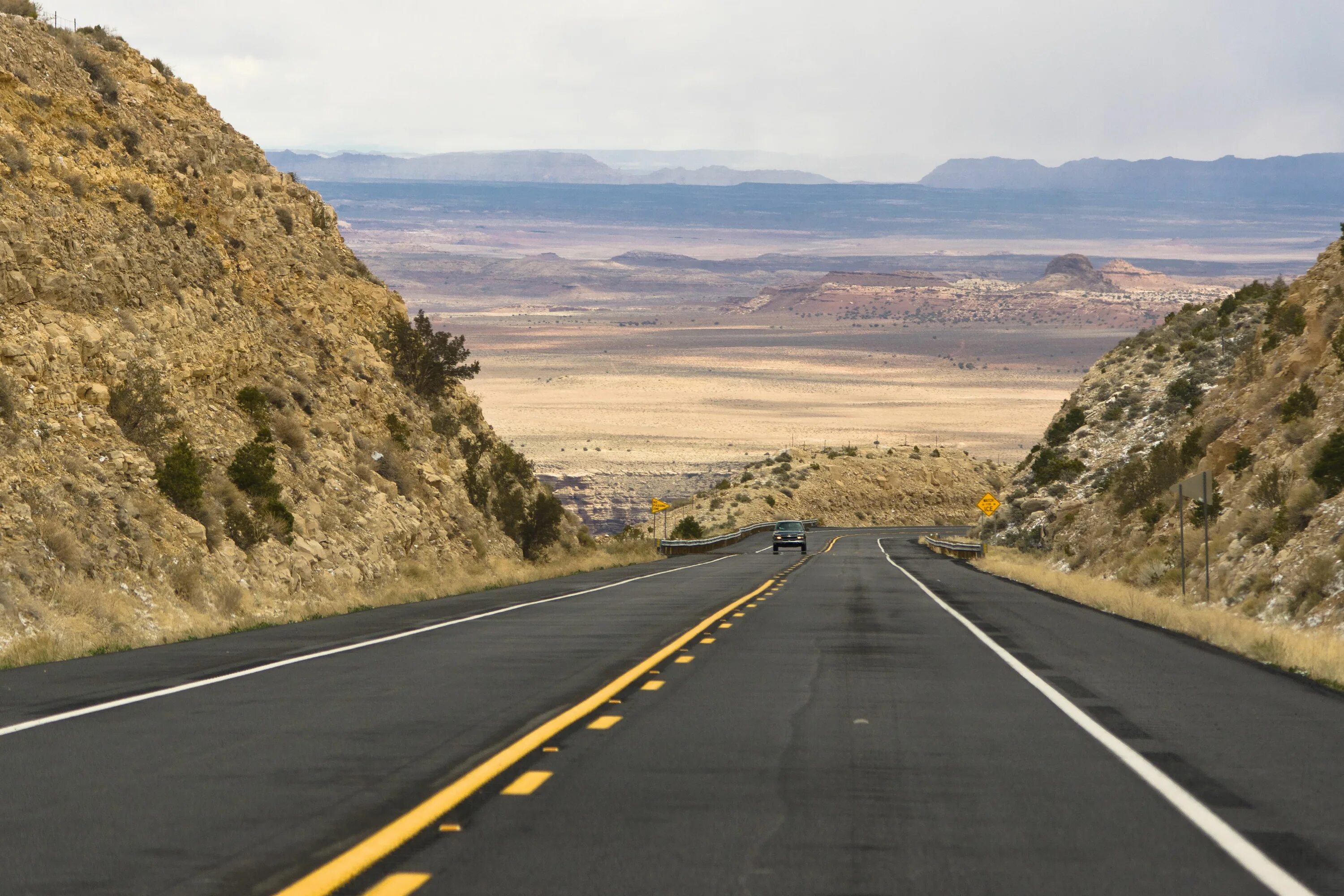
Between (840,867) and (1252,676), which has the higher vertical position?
(840,867)

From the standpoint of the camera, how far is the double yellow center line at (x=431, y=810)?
5.90m

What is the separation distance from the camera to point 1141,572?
34.4 meters

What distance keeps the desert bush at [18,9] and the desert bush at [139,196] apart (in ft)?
18.9

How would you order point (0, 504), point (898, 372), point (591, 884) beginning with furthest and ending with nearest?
1. point (898, 372)
2. point (0, 504)
3. point (591, 884)

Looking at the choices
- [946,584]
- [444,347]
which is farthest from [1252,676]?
[444,347]

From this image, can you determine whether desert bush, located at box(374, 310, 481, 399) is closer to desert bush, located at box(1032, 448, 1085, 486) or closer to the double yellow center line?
desert bush, located at box(1032, 448, 1085, 486)

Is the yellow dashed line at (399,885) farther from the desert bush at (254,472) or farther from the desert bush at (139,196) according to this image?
the desert bush at (139,196)

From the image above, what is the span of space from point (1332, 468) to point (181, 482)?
20.9 m

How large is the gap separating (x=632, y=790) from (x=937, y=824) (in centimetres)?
169

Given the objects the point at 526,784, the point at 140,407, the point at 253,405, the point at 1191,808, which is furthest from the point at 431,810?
the point at 253,405

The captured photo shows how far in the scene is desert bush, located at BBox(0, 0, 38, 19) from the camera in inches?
1371

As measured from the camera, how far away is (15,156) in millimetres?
28562

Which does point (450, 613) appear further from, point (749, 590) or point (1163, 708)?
point (1163, 708)

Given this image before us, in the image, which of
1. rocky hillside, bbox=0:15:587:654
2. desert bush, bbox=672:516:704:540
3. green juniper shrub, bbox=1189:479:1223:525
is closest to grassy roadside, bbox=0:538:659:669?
rocky hillside, bbox=0:15:587:654
